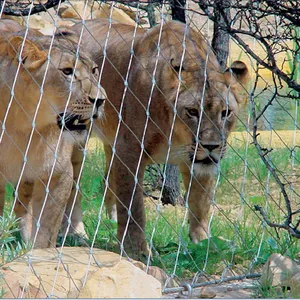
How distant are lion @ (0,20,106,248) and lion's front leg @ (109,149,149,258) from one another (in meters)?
0.33

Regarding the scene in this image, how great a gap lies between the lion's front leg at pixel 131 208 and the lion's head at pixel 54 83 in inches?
17.7

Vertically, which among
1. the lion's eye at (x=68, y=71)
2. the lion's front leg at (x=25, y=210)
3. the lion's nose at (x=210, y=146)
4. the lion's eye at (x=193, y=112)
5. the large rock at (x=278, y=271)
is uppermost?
the lion's eye at (x=68, y=71)

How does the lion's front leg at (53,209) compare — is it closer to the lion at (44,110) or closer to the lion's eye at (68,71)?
the lion at (44,110)

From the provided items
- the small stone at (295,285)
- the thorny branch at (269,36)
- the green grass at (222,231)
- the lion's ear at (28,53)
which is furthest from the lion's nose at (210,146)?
the small stone at (295,285)

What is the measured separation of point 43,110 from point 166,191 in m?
1.91

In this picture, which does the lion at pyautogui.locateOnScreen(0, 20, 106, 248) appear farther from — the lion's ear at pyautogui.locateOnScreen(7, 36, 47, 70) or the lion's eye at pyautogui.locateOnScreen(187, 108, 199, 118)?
the lion's eye at pyautogui.locateOnScreen(187, 108, 199, 118)

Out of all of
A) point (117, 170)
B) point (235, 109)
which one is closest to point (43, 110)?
point (117, 170)

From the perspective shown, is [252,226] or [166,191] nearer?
[252,226]

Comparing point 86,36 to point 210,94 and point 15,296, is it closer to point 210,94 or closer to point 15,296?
point 210,94

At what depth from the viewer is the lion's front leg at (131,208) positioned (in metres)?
4.07

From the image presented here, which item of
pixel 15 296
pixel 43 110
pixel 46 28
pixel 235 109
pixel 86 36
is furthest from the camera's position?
pixel 46 28

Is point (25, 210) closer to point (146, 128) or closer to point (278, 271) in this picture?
point (146, 128)

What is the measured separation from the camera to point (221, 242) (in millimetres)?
3842

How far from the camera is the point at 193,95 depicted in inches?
155
